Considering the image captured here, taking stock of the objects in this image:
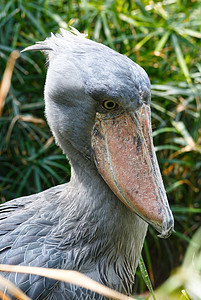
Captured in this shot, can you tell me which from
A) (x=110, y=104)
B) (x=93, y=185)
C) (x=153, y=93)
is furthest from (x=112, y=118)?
(x=153, y=93)

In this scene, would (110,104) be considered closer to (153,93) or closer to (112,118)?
(112,118)

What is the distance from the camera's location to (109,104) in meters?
1.69

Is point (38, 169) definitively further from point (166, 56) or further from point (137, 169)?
point (137, 169)

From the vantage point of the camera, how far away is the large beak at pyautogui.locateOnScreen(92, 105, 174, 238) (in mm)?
1692

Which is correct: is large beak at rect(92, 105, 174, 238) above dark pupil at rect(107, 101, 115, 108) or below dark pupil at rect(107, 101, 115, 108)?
below

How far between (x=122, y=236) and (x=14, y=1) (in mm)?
1918

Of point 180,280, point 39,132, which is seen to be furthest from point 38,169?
point 180,280

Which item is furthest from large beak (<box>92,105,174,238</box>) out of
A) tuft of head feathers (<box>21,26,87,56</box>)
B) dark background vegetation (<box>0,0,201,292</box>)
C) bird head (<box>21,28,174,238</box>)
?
dark background vegetation (<box>0,0,201,292</box>)

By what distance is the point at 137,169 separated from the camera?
1.72 meters

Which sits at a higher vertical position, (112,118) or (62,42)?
(62,42)

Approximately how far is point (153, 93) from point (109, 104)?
156 centimetres

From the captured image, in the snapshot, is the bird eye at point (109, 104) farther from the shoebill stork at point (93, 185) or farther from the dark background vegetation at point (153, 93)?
the dark background vegetation at point (153, 93)

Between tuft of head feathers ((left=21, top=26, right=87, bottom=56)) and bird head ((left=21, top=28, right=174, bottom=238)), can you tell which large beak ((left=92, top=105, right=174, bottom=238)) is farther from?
tuft of head feathers ((left=21, top=26, right=87, bottom=56))

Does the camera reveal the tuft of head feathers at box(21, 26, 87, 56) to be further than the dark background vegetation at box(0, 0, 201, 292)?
No
